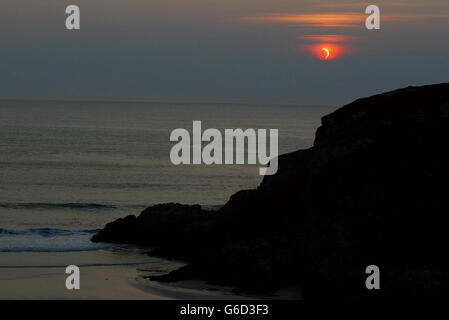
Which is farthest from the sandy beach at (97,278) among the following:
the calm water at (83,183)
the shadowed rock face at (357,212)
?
the calm water at (83,183)

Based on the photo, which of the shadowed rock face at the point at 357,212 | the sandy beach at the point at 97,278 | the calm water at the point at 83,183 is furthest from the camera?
the calm water at the point at 83,183

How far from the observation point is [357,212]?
26656 mm

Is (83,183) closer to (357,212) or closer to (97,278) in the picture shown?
(97,278)

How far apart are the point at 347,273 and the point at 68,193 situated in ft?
132

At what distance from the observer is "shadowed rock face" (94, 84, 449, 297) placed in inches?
1008

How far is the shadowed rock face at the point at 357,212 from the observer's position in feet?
84.0

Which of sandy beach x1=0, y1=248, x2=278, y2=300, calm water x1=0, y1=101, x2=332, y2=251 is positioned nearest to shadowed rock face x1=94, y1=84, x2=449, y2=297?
sandy beach x1=0, y1=248, x2=278, y2=300

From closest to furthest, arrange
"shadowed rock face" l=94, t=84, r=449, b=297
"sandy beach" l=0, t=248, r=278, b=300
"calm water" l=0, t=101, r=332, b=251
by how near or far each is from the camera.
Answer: "shadowed rock face" l=94, t=84, r=449, b=297 < "sandy beach" l=0, t=248, r=278, b=300 < "calm water" l=0, t=101, r=332, b=251

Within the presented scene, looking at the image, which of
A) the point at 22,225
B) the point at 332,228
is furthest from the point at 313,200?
the point at 22,225

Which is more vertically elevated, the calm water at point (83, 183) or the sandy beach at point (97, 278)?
the calm water at point (83, 183)

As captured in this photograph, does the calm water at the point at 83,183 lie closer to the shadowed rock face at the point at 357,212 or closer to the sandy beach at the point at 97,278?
the sandy beach at the point at 97,278

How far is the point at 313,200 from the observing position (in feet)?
90.9

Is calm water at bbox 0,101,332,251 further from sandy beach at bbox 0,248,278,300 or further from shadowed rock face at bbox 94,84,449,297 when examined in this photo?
shadowed rock face at bbox 94,84,449,297

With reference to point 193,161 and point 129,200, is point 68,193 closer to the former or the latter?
point 129,200
